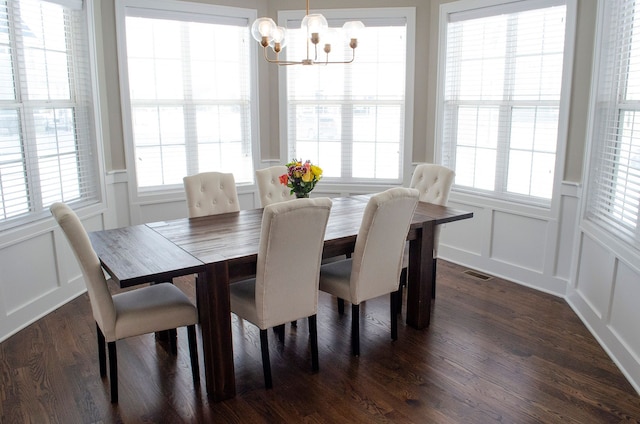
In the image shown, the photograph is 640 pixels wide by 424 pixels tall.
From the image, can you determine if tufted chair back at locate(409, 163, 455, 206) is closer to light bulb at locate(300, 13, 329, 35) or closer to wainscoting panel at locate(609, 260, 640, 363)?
wainscoting panel at locate(609, 260, 640, 363)

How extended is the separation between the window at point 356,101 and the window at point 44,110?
1951 mm

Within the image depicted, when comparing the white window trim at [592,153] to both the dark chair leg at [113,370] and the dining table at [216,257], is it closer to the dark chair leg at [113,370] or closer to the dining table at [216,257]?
the dining table at [216,257]

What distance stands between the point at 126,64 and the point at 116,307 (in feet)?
8.65

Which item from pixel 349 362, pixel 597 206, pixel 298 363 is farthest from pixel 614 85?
pixel 298 363

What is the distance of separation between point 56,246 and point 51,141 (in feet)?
2.62

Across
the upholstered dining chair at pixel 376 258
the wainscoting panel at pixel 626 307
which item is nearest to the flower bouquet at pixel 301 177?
the upholstered dining chair at pixel 376 258

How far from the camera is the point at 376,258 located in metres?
3.07

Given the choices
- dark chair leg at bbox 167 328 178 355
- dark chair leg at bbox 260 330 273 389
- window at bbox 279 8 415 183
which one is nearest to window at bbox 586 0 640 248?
window at bbox 279 8 415 183

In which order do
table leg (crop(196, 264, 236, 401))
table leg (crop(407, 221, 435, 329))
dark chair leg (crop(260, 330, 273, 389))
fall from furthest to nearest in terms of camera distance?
table leg (crop(407, 221, 435, 329)) → dark chair leg (crop(260, 330, 273, 389)) → table leg (crop(196, 264, 236, 401))

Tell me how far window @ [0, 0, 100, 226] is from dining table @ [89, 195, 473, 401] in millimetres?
977

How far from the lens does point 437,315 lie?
370cm

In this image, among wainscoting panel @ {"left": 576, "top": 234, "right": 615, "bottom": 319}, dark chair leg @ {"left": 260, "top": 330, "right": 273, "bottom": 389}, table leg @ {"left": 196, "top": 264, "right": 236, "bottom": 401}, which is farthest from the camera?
wainscoting panel @ {"left": 576, "top": 234, "right": 615, "bottom": 319}

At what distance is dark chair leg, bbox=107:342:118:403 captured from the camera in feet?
8.46

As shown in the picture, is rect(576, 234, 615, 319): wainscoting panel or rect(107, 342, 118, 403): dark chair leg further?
rect(576, 234, 615, 319): wainscoting panel
